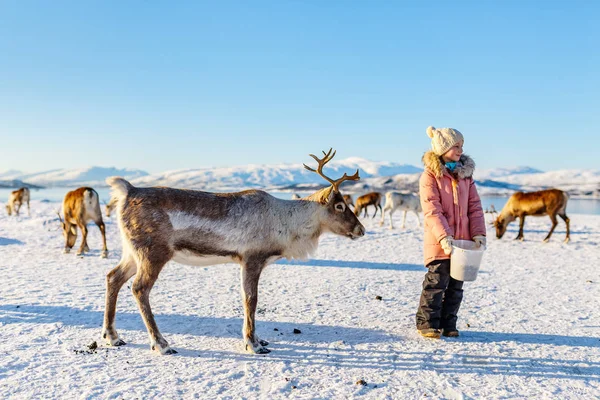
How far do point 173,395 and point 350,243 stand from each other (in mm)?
10049

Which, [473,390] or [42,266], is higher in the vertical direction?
[473,390]

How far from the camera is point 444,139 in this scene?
4875 mm

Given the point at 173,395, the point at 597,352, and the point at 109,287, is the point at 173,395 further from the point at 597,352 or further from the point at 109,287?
the point at 597,352

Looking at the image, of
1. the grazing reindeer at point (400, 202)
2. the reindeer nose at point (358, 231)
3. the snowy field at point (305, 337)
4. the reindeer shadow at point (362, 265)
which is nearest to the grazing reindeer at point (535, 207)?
the grazing reindeer at point (400, 202)

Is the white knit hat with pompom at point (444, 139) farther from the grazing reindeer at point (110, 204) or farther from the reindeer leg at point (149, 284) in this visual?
the grazing reindeer at point (110, 204)

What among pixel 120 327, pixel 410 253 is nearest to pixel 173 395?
pixel 120 327

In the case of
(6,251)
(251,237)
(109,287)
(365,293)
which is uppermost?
(251,237)

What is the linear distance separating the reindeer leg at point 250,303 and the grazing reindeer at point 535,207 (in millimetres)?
12802

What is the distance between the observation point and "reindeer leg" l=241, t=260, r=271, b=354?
4488mm

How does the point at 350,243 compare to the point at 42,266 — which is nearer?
the point at 42,266

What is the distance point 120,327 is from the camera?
513 centimetres

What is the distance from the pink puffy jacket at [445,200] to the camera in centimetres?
487

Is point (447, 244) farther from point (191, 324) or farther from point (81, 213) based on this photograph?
point (81, 213)

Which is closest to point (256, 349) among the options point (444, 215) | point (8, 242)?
point (444, 215)
